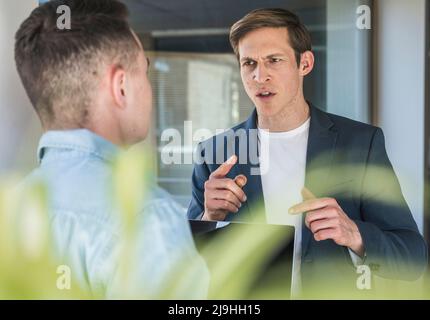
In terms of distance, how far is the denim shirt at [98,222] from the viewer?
0.79m

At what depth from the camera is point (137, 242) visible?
0.81 m

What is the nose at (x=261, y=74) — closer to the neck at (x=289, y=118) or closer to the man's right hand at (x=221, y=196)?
the neck at (x=289, y=118)

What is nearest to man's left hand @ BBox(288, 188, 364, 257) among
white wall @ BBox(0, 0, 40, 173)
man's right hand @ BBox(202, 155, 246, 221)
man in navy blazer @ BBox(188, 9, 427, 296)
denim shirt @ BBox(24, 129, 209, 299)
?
man in navy blazer @ BBox(188, 9, 427, 296)

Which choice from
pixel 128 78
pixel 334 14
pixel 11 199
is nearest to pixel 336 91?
pixel 334 14

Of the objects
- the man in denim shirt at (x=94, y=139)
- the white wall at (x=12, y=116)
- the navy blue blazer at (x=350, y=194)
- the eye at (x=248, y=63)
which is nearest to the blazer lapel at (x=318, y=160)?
the navy blue blazer at (x=350, y=194)

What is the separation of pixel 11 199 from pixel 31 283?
0.18 meters

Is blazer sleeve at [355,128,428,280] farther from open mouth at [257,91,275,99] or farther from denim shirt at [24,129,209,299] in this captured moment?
denim shirt at [24,129,209,299]

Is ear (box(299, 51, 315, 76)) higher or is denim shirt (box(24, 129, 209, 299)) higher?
ear (box(299, 51, 315, 76))

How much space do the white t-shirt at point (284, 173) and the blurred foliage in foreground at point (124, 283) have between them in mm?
84

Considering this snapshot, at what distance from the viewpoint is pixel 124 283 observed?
89 cm

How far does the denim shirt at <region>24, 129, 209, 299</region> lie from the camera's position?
79cm

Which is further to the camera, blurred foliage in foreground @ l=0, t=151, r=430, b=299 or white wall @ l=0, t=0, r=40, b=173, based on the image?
white wall @ l=0, t=0, r=40, b=173

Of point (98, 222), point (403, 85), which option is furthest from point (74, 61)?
point (403, 85)

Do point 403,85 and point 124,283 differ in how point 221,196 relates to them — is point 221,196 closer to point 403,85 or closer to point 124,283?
point 124,283
